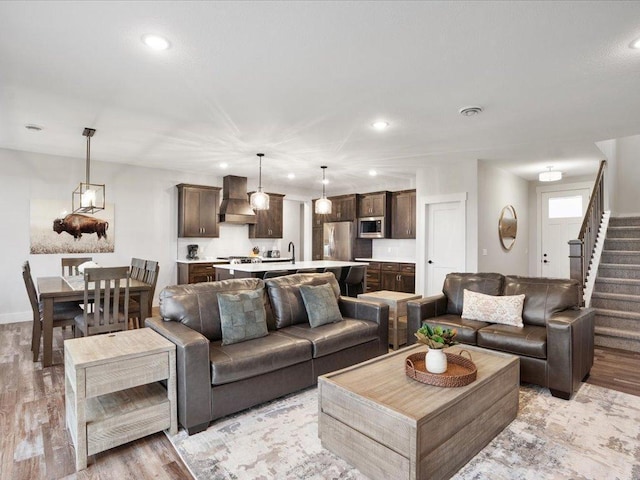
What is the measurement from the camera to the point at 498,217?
21.7ft

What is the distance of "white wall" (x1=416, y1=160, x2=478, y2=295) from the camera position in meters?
5.97

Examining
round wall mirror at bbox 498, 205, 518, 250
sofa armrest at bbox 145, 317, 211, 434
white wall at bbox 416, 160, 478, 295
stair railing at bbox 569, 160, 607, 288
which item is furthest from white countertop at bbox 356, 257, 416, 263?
sofa armrest at bbox 145, 317, 211, 434

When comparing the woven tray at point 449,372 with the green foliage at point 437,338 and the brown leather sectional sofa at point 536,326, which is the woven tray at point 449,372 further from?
the brown leather sectional sofa at point 536,326

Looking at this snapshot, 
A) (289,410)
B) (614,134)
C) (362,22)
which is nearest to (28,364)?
(289,410)

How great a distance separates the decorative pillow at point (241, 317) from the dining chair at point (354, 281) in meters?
3.01

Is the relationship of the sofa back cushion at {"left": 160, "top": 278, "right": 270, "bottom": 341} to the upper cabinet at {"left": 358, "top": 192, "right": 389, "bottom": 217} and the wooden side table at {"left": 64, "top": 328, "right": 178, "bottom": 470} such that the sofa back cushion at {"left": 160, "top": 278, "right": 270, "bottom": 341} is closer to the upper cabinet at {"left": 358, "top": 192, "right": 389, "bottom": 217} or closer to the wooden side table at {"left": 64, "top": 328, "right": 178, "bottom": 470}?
the wooden side table at {"left": 64, "top": 328, "right": 178, "bottom": 470}

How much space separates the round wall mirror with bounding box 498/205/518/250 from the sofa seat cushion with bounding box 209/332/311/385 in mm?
5071

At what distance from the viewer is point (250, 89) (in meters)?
3.25

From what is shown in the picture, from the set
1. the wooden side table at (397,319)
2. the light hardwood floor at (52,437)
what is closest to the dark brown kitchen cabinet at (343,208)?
the wooden side table at (397,319)

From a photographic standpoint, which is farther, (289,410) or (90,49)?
(289,410)

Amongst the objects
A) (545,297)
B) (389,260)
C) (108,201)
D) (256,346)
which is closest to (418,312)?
(545,297)

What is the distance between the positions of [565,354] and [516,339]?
362 mm

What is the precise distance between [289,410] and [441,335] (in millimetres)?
1277

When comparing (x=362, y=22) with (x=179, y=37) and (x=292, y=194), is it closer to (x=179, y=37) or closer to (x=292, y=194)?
(x=179, y=37)
